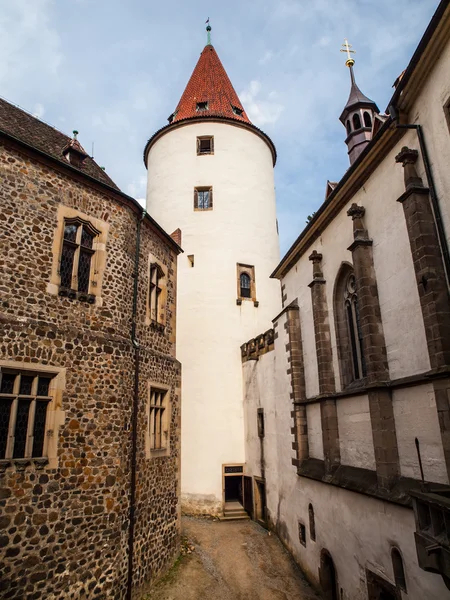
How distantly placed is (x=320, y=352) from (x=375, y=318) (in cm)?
275

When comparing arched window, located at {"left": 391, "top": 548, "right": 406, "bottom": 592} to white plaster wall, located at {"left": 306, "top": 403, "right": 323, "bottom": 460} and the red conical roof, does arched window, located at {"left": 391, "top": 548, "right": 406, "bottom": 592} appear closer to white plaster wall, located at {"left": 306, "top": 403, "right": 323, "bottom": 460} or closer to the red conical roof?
white plaster wall, located at {"left": 306, "top": 403, "right": 323, "bottom": 460}

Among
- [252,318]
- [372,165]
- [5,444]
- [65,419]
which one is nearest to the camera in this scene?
[5,444]

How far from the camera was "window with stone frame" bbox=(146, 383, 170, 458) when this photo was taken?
10594 millimetres

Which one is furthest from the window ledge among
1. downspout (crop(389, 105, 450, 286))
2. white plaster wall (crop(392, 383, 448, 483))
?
downspout (crop(389, 105, 450, 286))

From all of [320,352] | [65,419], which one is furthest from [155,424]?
[320,352]

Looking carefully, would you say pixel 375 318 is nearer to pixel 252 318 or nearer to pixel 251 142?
pixel 252 318

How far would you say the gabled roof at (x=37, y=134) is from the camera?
9.23m

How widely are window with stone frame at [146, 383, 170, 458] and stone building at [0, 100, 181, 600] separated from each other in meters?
0.05

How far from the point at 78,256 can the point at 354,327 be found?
21.5 ft

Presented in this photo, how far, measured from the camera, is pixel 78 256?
368 inches

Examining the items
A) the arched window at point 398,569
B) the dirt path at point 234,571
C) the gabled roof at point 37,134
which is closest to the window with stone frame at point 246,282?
the gabled roof at point 37,134

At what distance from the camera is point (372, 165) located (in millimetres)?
8992

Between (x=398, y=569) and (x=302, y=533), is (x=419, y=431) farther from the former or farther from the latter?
Answer: (x=302, y=533)

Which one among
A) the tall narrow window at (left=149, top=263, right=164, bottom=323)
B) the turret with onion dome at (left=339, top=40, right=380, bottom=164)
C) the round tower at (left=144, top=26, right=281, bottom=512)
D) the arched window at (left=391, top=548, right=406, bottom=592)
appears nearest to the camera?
the arched window at (left=391, top=548, right=406, bottom=592)
